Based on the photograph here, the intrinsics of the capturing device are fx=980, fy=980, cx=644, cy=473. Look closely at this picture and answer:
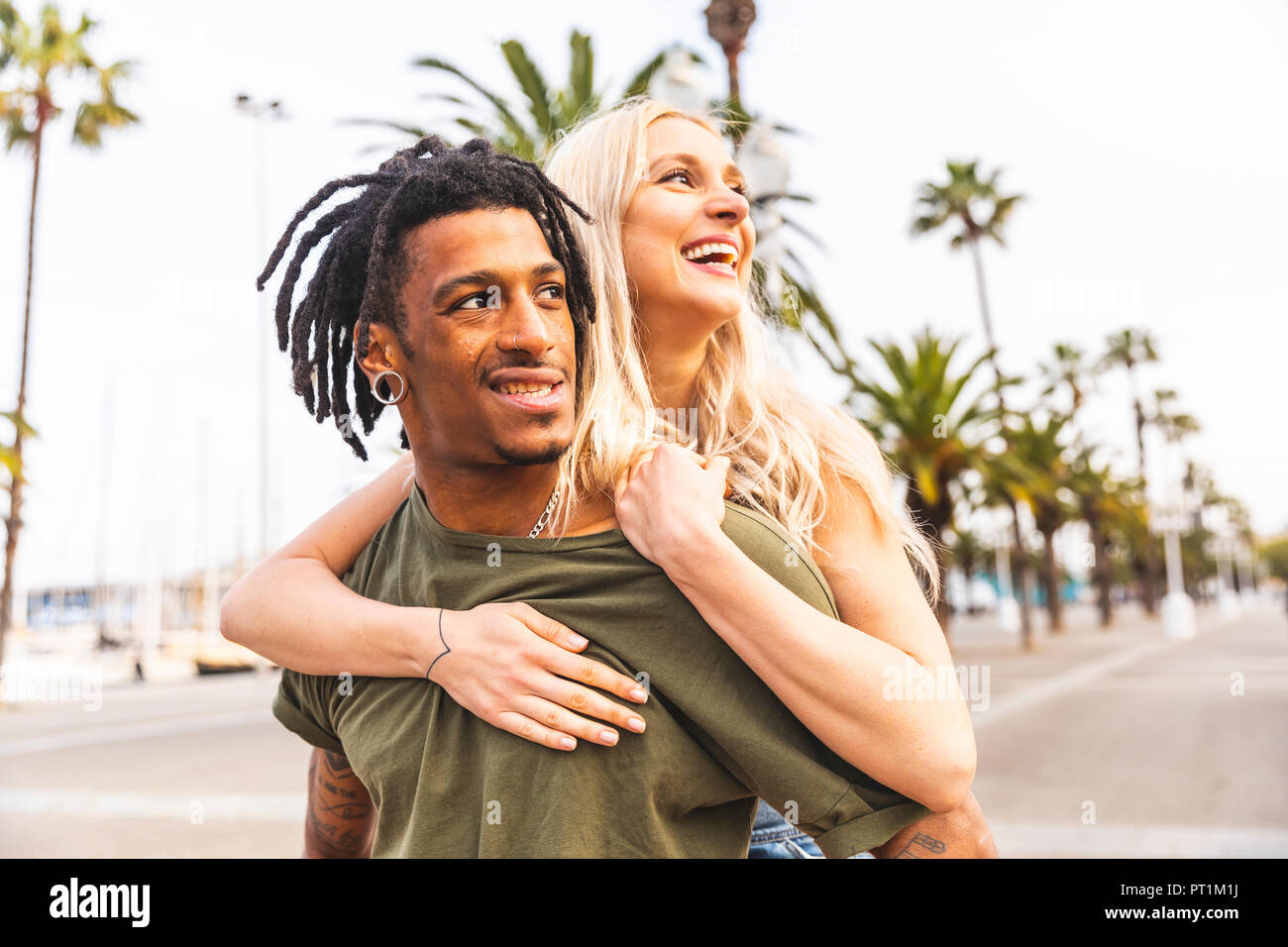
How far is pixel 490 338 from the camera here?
56.2 inches

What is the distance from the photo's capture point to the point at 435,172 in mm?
1540

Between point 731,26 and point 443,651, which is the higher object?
point 731,26

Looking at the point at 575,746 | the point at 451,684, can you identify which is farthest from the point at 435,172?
the point at 575,746

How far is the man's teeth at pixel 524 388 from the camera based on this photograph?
1.42 metres

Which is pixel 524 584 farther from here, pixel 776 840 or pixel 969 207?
pixel 969 207

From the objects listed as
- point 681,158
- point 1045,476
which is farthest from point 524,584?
Answer: point 1045,476

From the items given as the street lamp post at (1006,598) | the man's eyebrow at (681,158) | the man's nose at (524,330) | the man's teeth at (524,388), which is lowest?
the street lamp post at (1006,598)

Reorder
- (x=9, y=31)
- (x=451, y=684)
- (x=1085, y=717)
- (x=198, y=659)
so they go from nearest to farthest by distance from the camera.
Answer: (x=451, y=684), (x=1085, y=717), (x=9, y=31), (x=198, y=659)

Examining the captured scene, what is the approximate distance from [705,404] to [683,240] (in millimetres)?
318

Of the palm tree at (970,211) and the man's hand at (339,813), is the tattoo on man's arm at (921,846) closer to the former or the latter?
the man's hand at (339,813)

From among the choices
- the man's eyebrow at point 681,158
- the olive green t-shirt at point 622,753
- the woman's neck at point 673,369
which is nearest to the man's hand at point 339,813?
the olive green t-shirt at point 622,753

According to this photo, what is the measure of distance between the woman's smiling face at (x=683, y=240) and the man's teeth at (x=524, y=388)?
399mm
